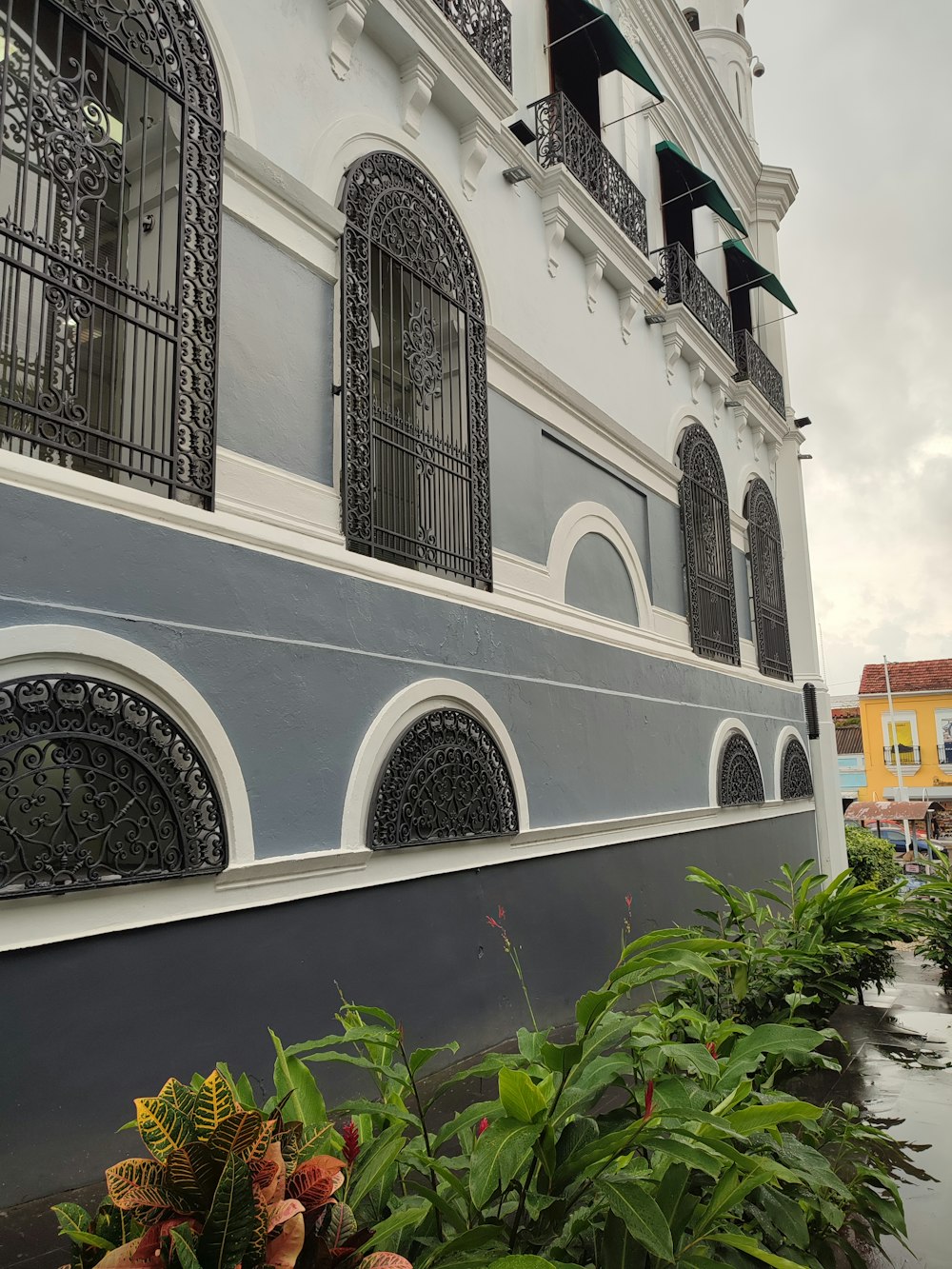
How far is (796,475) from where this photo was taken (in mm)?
13906

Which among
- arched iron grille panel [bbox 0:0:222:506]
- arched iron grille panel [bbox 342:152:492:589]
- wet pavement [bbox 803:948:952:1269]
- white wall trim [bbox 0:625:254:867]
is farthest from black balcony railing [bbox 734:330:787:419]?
white wall trim [bbox 0:625:254:867]

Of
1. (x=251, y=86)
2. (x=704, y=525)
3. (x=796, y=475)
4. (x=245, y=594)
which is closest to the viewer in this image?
(x=245, y=594)

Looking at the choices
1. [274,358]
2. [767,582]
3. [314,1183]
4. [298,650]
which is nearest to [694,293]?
[767,582]

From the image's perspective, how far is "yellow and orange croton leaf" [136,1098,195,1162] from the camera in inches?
64.5

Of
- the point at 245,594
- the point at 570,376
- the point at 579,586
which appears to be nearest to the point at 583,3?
the point at 570,376

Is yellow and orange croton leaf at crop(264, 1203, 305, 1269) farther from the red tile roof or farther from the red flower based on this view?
the red tile roof

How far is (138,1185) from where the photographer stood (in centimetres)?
160

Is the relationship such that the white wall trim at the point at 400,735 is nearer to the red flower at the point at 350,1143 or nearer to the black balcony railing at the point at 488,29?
the red flower at the point at 350,1143

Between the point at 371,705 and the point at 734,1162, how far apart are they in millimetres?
3207

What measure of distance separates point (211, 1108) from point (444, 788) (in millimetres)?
3706

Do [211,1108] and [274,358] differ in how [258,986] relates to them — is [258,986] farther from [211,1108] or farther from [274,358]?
[274,358]

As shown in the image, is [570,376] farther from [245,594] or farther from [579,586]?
[245,594]

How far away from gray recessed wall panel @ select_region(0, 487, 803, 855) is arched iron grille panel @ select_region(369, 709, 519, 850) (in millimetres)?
285

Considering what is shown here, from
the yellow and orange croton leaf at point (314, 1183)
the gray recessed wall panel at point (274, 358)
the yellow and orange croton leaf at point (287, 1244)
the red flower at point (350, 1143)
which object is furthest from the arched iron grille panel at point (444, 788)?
the yellow and orange croton leaf at point (287, 1244)
